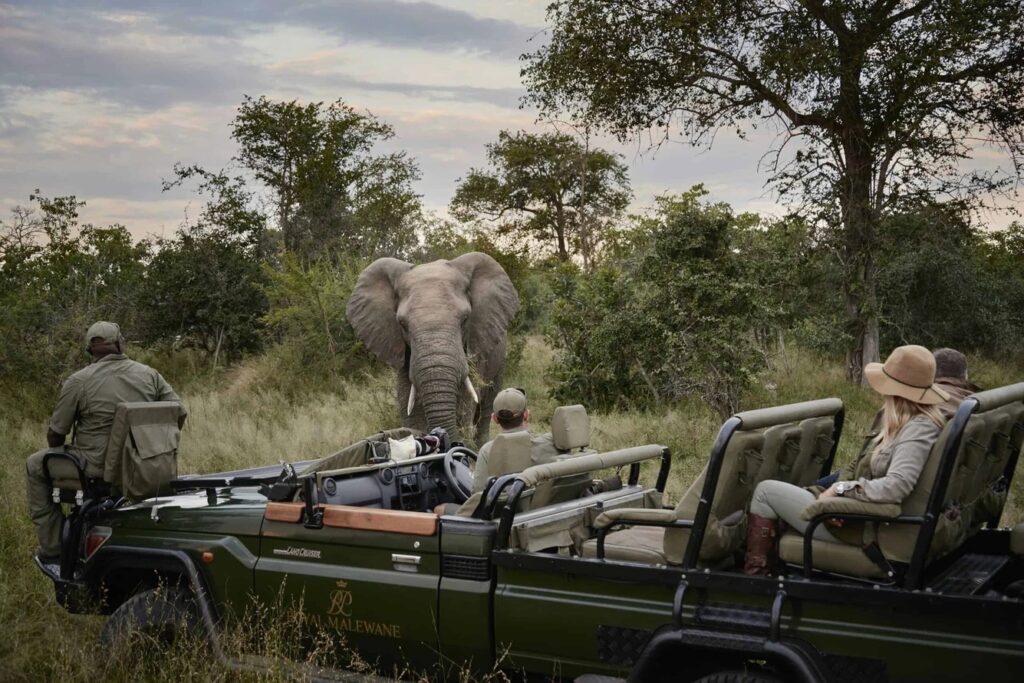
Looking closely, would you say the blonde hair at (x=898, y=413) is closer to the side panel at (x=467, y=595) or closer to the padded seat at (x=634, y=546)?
the padded seat at (x=634, y=546)

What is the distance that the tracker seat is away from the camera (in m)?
4.16

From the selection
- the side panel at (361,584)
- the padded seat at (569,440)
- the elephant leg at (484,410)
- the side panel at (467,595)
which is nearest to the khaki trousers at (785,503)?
the side panel at (467,595)

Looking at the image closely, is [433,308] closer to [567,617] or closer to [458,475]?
[458,475]


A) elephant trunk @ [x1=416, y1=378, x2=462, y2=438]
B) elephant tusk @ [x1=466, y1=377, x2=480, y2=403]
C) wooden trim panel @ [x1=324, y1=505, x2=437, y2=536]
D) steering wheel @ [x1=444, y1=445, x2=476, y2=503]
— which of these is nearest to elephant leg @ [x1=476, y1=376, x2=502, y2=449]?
elephant tusk @ [x1=466, y1=377, x2=480, y2=403]

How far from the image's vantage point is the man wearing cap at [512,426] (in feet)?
19.2

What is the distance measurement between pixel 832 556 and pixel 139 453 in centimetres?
407

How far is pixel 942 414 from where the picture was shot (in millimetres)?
4758

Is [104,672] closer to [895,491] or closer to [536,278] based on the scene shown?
[895,491]

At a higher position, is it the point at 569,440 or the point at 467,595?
the point at 569,440

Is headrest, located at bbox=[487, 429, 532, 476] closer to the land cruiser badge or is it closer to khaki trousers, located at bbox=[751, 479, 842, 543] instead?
the land cruiser badge

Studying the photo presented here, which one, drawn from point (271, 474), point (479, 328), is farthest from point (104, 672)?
point (479, 328)

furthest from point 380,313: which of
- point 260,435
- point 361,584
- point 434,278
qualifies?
point 361,584

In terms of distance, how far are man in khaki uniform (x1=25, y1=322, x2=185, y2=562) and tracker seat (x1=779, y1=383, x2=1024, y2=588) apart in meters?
4.31

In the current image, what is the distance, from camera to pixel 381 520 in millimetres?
5285
